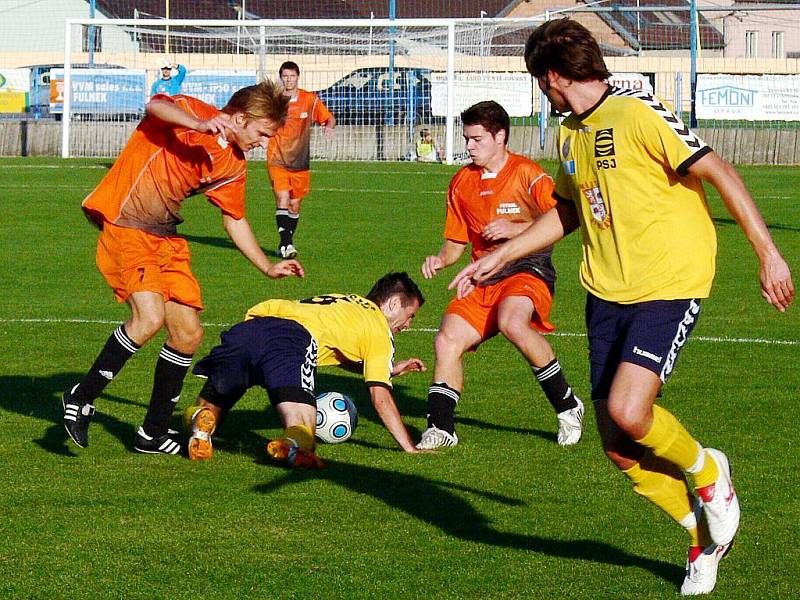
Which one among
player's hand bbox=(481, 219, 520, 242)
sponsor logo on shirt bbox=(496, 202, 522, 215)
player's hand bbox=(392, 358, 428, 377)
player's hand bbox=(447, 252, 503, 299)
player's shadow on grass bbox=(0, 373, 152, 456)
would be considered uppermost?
sponsor logo on shirt bbox=(496, 202, 522, 215)

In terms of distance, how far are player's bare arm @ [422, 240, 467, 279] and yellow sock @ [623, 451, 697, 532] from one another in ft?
6.18

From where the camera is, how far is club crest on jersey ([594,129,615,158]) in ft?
16.6

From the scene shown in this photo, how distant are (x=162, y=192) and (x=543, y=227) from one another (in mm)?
2496

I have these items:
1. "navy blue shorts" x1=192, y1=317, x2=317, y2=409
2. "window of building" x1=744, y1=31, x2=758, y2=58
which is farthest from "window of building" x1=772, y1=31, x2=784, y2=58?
"navy blue shorts" x1=192, y1=317, x2=317, y2=409

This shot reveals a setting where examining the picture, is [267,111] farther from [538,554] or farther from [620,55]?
[620,55]

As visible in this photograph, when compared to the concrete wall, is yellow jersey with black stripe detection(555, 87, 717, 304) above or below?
below

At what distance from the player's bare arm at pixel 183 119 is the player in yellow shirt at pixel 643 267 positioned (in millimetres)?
1937

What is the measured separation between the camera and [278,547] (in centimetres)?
561

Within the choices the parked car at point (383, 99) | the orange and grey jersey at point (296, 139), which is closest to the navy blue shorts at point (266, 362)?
the orange and grey jersey at point (296, 139)

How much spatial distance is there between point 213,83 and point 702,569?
27.4 m

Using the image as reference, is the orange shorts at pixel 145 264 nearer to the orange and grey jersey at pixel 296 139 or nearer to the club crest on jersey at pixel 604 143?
the club crest on jersey at pixel 604 143

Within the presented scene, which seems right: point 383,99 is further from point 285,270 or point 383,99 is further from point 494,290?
point 285,270

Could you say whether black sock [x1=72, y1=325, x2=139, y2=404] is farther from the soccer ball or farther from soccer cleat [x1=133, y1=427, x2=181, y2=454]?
the soccer ball

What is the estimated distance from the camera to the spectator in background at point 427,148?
30562mm
